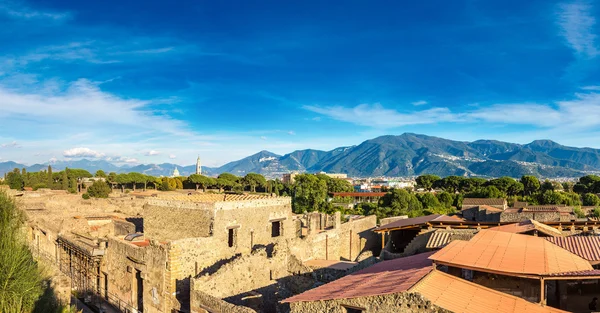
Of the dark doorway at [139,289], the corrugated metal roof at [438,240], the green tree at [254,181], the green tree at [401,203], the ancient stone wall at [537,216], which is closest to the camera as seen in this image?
the corrugated metal roof at [438,240]

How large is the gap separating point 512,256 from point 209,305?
9124 mm

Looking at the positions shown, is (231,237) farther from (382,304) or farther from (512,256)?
(512,256)

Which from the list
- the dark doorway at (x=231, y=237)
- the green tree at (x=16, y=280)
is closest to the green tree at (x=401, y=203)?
the dark doorway at (x=231, y=237)

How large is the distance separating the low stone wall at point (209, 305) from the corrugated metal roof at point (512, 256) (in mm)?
5776

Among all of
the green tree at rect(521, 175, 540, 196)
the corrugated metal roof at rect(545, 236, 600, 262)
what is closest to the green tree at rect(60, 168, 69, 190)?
the corrugated metal roof at rect(545, 236, 600, 262)

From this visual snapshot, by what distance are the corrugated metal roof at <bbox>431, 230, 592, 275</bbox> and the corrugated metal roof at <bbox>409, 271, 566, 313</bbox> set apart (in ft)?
2.18

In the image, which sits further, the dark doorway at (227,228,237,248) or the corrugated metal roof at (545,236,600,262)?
the dark doorway at (227,228,237,248)

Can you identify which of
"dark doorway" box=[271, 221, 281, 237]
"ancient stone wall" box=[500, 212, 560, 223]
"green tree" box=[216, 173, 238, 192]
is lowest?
"dark doorway" box=[271, 221, 281, 237]

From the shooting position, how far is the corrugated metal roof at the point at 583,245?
1251 centimetres

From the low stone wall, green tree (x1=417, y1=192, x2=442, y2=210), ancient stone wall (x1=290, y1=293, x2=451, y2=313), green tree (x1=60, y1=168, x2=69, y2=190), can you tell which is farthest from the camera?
green tree (x1=60, y1=168, x2=69, y2=190)

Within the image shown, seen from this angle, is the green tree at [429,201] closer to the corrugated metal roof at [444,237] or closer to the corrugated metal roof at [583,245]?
the corrugated metal roof at [444,237]

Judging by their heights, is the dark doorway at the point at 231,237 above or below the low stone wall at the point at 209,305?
above

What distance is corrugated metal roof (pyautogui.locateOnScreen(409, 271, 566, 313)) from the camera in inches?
339

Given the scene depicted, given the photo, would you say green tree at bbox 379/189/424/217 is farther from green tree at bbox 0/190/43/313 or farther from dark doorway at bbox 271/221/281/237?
green tree at bbox 0/190/43/313
